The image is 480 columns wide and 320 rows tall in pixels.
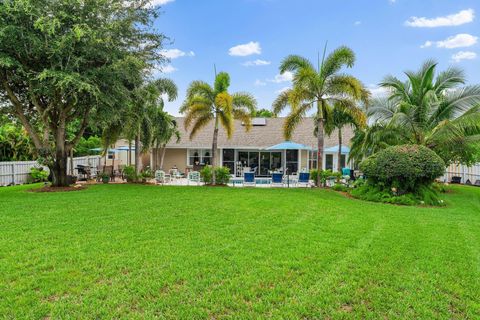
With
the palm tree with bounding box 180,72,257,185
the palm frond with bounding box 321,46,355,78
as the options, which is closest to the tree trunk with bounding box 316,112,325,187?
the palm frond with bounding box 321,46,355,78

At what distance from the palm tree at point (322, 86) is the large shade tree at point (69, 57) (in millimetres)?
7214

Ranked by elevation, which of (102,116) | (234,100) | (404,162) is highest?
(234,100)

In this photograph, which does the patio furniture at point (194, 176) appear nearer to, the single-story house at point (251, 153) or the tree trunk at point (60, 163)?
the single-story house at point (251, 153)

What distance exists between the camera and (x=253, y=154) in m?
26.2

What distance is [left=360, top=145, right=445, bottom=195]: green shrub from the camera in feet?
43.8

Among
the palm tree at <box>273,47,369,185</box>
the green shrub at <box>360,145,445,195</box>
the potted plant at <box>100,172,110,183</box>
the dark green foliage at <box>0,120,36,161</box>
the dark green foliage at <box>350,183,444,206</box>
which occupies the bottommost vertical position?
the dark green foliage at <box>350,183,444,206</box>

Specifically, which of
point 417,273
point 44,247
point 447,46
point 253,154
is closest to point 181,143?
point 253,154

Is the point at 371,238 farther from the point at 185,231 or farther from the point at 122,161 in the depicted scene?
the point at 122,161

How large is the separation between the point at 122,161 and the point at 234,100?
59.3ft

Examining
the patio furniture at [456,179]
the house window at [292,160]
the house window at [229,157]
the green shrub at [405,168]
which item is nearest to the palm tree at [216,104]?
the green shrub at [405,168]

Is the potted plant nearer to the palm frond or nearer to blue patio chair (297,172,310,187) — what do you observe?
blue patio chair (297,172,310,187)

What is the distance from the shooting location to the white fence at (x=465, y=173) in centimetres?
2344

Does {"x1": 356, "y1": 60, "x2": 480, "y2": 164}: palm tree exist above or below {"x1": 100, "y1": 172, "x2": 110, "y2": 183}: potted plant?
above

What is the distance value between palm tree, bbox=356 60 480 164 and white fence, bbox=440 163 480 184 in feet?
23.1
